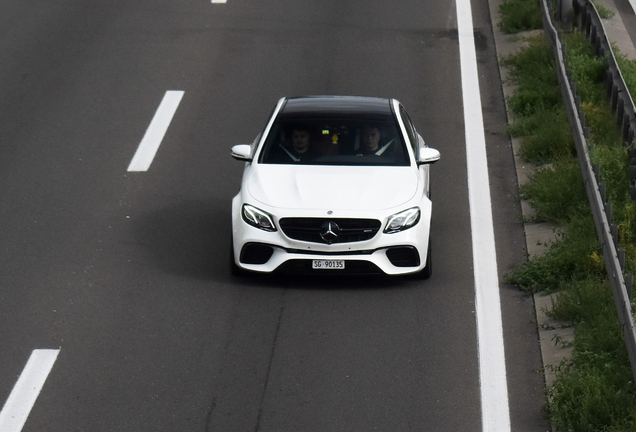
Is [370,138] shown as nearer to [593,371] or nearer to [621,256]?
[621,256]

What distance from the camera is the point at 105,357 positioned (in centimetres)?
990

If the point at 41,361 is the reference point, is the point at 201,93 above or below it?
below

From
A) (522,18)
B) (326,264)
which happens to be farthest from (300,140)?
(522,18)

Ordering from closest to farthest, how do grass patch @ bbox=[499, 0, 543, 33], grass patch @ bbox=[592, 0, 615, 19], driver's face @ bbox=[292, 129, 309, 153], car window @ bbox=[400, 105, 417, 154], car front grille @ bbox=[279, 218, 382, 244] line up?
1. car front grille @ bbox=[279, 218, 382, 244]
2. driver's face @ bbox=[292, 129, 309, 153]
3. car window @ bbox=[400, 105, 417, 154]
4. grass patch @ bbox=[499, 0, 543, 33]
5. grass patch @ bbox=[592, 0, 615, 19]

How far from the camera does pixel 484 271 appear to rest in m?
11.9

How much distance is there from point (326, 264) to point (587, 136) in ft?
11.8

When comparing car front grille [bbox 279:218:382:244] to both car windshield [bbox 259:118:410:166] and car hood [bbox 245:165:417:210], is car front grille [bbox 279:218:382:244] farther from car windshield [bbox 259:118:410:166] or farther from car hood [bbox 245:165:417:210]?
car windshield [bbox 259:118:410:166]

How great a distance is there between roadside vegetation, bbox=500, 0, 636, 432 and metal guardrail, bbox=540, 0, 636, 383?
0.88 ft

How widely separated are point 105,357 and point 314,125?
3799 millimetres

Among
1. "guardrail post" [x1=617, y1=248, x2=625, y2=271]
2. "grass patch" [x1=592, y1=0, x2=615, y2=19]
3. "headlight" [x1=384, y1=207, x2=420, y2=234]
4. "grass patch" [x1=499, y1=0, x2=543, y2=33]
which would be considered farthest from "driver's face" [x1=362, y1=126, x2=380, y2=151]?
"grass patch" [x1=592, y1=0, x2=615, y2=19]

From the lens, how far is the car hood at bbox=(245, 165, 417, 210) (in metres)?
11.4

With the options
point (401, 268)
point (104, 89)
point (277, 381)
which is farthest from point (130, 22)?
point (277, 381)

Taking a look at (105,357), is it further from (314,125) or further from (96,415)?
(314,125)

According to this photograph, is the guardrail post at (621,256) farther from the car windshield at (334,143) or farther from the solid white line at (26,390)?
the solid white line at (26,390)
